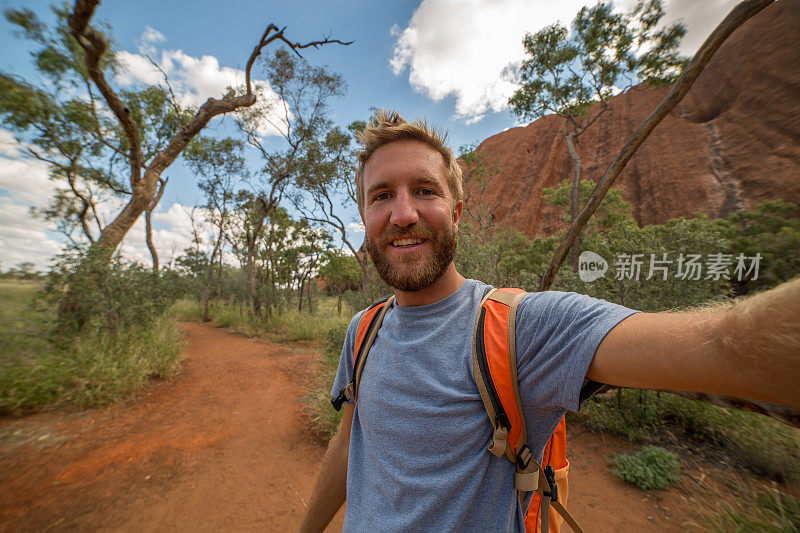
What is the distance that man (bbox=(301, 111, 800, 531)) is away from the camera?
524 millimetres

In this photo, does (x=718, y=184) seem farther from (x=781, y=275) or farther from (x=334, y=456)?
(x=334, y=456)

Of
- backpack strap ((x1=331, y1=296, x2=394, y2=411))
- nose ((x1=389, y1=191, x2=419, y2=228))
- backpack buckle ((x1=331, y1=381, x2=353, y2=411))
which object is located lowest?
backpack buckle ((x1=331, y1=381, x2=353, y2=411))

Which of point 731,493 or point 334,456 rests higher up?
point 334,456

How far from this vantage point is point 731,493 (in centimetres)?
284

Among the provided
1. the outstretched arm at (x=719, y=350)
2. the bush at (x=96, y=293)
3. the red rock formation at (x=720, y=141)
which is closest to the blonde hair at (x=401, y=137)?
the outstretched arm at (x=719, y=350)

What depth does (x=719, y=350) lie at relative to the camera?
0.52m

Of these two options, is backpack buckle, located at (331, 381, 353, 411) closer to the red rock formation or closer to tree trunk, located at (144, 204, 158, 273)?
tree trunk, located at (144, 204, 158, 273)

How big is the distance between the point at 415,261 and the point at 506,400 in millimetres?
587

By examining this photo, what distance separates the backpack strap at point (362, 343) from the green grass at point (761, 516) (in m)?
3.03

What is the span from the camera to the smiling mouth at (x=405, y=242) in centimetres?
125

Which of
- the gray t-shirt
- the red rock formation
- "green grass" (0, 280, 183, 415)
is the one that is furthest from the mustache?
the red rock formation

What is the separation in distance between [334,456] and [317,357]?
7.19m

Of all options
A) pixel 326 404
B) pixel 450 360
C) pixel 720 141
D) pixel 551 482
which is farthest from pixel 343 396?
pixel 720 141

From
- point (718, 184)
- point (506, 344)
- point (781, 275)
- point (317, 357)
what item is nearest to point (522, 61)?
point (781, 275)
